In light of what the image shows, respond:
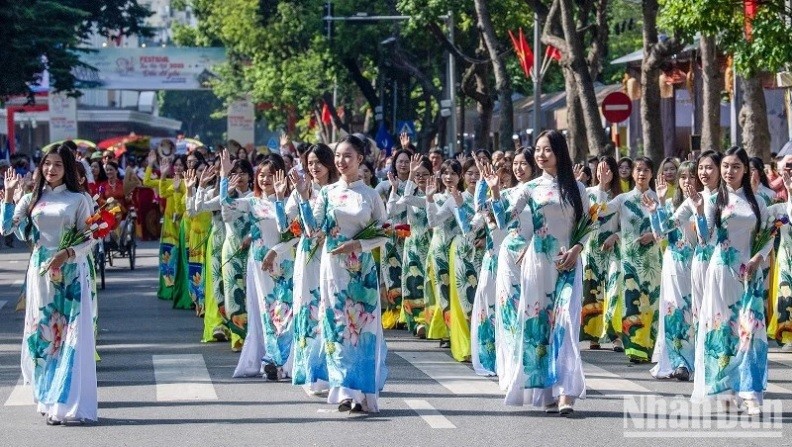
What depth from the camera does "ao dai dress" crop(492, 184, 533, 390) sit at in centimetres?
1191

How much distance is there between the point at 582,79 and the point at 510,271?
53.4ft

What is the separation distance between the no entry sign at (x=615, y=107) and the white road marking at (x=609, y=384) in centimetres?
1453

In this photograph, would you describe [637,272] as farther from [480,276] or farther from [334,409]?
[334,409]

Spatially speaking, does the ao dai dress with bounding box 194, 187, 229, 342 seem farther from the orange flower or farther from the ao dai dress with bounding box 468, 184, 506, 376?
the orange flower

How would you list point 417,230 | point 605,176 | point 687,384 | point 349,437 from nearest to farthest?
point 349,437 < point 687,384 < point 605,176 < point 417,230

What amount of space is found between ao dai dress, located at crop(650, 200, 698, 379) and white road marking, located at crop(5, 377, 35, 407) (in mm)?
4747

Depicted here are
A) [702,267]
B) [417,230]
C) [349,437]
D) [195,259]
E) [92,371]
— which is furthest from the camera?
[195,259]

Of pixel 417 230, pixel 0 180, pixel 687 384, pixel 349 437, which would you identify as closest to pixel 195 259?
pixel 417 230

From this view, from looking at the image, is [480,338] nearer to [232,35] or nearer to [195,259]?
[195,259]

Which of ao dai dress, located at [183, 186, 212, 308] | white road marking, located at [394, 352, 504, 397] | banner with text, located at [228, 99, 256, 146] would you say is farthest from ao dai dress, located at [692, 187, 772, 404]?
banner with text, located at [228, 99, 256, 146]

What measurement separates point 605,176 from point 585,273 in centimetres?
127

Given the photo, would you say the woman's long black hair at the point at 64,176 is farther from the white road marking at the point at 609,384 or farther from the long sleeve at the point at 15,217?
the white road marking at the point at 609,384

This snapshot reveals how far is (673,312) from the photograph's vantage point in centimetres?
1430

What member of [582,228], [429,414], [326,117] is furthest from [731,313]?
[326,117]
